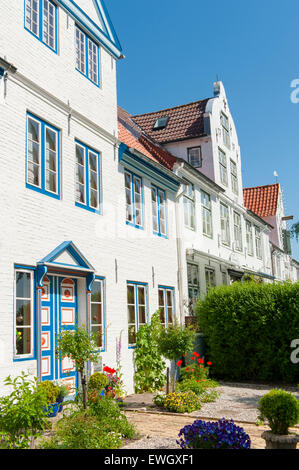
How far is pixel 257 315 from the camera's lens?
49.6ft

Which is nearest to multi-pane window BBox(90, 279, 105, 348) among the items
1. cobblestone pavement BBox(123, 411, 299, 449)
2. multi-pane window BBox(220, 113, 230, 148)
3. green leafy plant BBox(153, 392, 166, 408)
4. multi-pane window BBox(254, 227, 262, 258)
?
green leafy plant BBox(153, 392, 166, 408)

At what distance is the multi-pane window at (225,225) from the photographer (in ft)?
72.4

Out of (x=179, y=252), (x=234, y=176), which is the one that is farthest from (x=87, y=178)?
(x=234, y=176)

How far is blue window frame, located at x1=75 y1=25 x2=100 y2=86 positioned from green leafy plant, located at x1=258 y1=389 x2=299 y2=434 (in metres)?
8.89

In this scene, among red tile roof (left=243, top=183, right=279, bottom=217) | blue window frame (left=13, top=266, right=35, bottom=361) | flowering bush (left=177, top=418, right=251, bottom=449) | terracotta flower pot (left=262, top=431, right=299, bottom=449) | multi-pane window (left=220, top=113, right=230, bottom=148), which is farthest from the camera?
red tile roof (left=243, top=183, right=279, bottom=217)

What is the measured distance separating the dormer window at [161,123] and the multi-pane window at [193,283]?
7.07 metres

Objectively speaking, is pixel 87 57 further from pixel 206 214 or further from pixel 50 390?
pixel 206 214

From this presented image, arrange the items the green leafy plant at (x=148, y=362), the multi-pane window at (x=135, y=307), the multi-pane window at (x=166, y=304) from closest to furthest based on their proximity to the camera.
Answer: the green leafy plant at (x=148, y=362) < the multi-pane window at (x=135, y=307) < the multi-pane window at (x=166, y=304)

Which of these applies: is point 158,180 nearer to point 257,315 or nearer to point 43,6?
point 257,315

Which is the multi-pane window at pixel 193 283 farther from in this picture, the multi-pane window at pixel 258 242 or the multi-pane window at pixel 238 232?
the multi-pane window at pixel 258 242

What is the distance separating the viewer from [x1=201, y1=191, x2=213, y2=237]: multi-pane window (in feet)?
64.4

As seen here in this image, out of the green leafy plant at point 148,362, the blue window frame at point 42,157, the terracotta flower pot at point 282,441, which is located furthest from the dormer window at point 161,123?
the terracotta flower pot at point 282,441

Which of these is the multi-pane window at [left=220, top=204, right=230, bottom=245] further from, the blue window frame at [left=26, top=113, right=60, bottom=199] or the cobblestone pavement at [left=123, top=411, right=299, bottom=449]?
the cobblestone pavement at [left=123, top=411, right=299, bottom=449]
